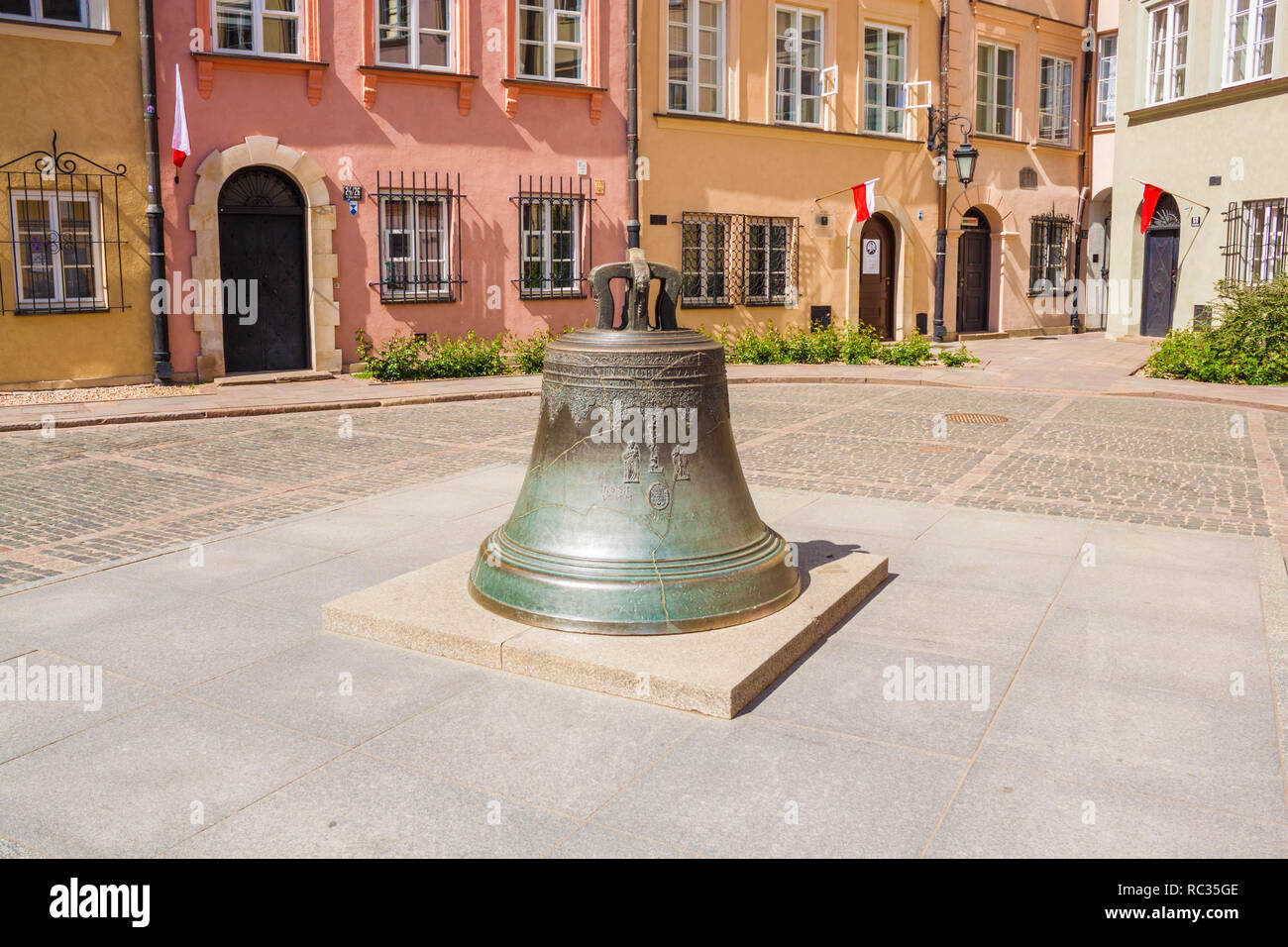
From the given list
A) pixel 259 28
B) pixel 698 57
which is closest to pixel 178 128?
pixel 259 28

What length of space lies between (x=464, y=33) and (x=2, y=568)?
45.8 feet

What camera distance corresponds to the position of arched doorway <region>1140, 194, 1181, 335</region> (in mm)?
23891

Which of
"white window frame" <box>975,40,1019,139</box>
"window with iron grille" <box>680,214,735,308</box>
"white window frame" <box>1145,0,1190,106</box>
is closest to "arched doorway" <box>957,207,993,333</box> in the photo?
"white window frame" <box>975,40,1019,139</box>

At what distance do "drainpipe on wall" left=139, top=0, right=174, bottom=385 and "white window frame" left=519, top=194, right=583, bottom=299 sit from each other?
576 centimetres

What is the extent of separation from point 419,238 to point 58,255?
17.3 feet

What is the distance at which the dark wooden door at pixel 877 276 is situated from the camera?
2472 centimetres

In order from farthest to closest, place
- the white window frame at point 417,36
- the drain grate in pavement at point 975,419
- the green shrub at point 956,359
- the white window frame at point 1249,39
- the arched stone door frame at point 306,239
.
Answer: the white window frame at point 1249,39, the green shrub at point 956,359, the white window frame at point 417,36, the arched stone door frame at point 306,239, the drain grate in pavement at point 975,419

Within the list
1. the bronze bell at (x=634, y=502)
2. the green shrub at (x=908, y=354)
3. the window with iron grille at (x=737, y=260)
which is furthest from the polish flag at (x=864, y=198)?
the bronze bell at (x=634, y=502)

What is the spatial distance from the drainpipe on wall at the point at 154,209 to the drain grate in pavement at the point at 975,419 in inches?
413

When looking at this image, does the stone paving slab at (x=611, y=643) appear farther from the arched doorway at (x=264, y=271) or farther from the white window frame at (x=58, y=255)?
the arched doorway at (x=264, y=271)

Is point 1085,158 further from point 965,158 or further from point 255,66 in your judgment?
point 255,66

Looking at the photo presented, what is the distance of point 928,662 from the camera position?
16.9 ft

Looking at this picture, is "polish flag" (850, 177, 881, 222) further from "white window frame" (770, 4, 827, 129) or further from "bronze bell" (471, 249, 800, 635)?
"bronze bell" (471, 249, 800, 635)
